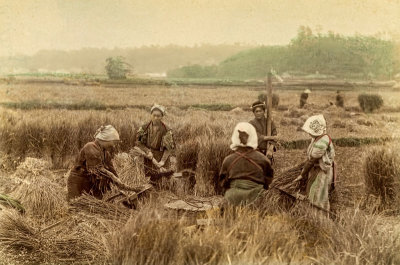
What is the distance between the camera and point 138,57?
7.87 m

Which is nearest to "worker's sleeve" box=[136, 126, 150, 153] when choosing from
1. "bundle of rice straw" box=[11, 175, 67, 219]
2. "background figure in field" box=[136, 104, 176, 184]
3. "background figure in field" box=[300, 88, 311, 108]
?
"background figure in field" box=[136, 104, 176, 184]

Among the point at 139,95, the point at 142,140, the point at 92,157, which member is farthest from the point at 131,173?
the point at 139,95

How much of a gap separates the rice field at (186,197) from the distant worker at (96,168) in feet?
1.32

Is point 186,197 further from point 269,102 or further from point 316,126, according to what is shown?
point 316,126

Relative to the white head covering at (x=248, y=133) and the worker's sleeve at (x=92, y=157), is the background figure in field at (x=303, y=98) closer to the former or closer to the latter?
the white head covering at (x=248, y=133)

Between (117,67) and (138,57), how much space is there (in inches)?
18.3

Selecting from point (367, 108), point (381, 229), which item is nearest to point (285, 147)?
point (367, 108)

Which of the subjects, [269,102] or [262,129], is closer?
[269,102]

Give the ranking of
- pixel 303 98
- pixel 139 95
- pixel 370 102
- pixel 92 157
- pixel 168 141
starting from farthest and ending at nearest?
pixel 303 98 < pixel 139 95 < pixel 370 102 < pixel 168 141 < pixel 92 157

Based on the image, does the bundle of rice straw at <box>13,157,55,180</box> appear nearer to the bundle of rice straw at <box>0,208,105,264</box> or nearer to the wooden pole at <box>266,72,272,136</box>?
the bundle of rice straw at <box>0,208,105,264</box>

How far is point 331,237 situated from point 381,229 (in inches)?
28.1

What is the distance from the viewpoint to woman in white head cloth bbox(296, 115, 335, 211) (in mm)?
6055

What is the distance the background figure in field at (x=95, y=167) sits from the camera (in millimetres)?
6449

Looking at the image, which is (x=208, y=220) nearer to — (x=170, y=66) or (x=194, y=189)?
(x=194, y=189)
